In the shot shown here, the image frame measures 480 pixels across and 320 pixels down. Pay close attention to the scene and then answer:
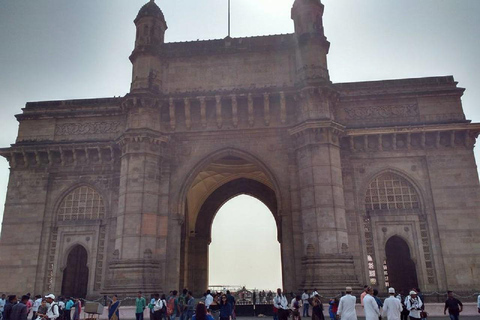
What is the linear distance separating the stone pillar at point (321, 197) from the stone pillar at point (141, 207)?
7.06 m

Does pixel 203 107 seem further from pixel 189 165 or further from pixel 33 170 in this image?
pixel 33 170

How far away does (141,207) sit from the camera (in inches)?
774

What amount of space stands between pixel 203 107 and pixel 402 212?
11.8 m

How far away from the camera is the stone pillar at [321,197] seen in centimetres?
1784

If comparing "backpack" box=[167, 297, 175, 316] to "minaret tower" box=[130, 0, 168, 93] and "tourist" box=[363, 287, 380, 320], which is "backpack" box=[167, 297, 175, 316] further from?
"minaret tower" box=[130, 0, 168, 93]

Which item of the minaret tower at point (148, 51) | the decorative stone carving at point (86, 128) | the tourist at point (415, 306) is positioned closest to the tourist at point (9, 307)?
the tourist at point (415, 306)

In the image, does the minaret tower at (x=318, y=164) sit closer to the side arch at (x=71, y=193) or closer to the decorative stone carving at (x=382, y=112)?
the decorative stone carving at (x=382, y=112)

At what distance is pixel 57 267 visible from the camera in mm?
21531

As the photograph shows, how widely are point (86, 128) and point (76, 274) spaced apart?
891 cm

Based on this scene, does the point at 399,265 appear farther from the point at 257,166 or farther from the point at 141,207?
the point at 141,207

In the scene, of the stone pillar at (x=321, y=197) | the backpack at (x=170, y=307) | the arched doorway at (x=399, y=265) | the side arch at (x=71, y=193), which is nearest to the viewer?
the backpack at (x=170, y=307)

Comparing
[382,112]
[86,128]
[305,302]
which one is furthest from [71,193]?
[382,112]

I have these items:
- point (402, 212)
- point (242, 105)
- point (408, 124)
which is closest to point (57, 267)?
point (242, 105)

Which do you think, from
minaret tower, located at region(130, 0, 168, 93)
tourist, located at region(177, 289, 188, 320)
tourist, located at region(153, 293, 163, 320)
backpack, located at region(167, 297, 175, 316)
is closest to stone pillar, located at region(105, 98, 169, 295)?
minaret tower, located at region(130, 0, 168, 93)
